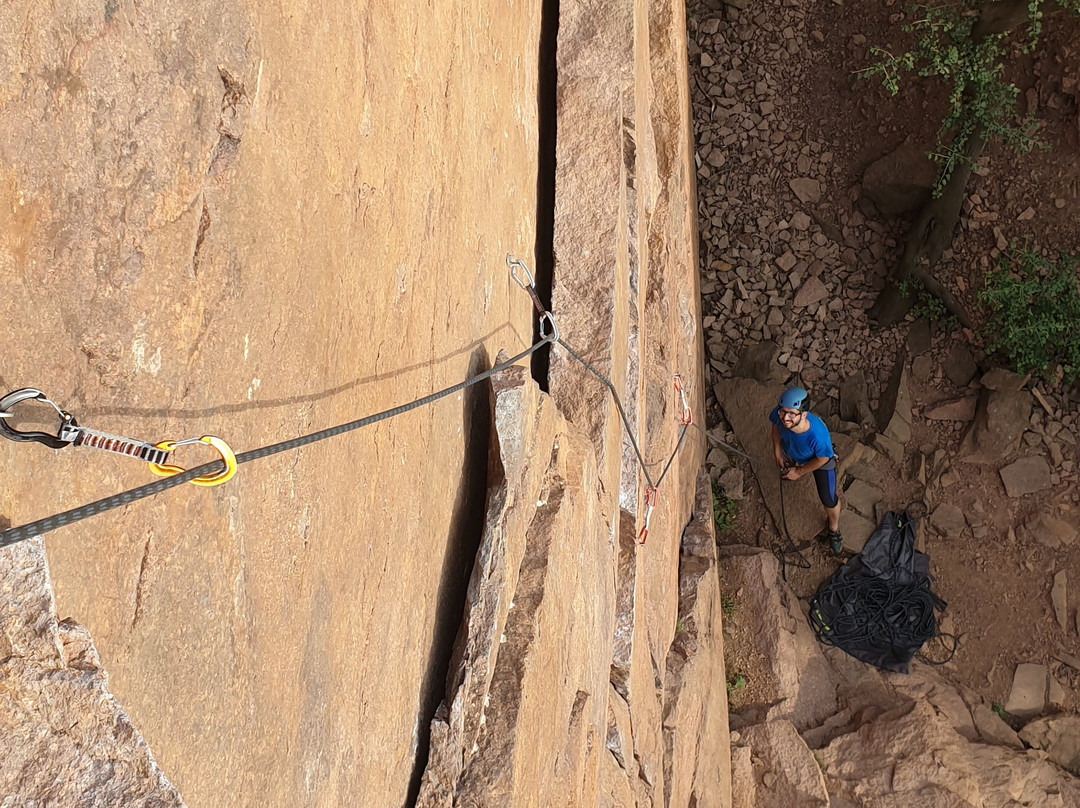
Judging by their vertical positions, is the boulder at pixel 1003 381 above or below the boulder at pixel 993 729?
above

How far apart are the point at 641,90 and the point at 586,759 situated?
320 centimetres

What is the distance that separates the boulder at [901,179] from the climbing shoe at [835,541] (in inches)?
115

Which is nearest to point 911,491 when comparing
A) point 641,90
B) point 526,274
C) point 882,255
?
point 882,255

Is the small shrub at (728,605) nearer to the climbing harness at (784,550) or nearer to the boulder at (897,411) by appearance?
the climbing harness at (784,550)

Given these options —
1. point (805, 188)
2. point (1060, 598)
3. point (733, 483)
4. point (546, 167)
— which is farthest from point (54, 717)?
point (805, 188)

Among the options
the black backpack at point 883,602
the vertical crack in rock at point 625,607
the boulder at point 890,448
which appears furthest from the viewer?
the boulder at point 890,448

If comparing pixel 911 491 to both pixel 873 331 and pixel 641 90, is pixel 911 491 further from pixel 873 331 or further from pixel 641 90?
pixel 641 90

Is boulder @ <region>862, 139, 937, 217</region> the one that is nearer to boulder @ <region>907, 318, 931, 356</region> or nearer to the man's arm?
boulder @ <region>907, 318, 931, 356</region>

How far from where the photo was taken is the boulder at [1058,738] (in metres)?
6.23

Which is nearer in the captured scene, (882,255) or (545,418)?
(545,418)

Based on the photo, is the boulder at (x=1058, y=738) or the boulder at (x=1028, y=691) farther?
the boulder at (x=1028, y=691)

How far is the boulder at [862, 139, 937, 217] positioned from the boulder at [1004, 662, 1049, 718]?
3934mm

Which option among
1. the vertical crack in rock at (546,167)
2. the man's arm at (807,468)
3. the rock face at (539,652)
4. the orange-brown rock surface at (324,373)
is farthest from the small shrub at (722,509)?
the vertical crack in rock at (546,167)

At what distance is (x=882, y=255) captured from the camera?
7.66 m
